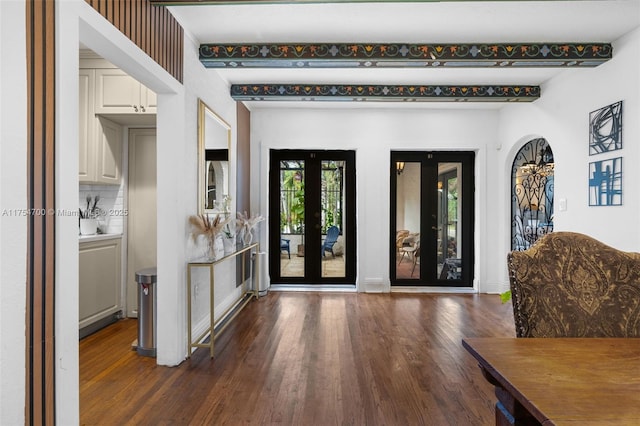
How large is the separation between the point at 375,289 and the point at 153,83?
406 cm

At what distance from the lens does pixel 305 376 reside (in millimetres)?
2650

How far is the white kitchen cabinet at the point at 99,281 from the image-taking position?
132 inches

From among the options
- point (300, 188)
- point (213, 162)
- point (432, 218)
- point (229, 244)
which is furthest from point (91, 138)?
point (432, 218)

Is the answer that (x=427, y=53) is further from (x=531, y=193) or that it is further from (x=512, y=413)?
(x=512, y=413)

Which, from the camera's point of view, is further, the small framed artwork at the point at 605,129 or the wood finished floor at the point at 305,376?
the small framed artwork at the point at 605,129

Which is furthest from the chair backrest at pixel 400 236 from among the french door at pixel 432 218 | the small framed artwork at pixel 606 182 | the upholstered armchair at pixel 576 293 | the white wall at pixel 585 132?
the upholstered armchair at pixel 576 293

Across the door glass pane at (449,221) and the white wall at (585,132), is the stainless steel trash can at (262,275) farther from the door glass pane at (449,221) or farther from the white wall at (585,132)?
the white wall at (585,132)

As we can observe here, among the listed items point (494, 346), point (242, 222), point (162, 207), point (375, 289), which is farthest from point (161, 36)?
point (375, 289)

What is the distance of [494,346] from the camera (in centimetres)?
119

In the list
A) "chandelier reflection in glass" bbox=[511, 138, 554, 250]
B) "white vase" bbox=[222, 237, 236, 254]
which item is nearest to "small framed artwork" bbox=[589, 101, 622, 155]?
"chandelier reflection in glass" bbox=[511, 138, 554, 250]

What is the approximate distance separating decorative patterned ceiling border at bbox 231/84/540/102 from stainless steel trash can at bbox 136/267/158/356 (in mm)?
2479

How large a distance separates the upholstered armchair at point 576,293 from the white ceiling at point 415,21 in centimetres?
207

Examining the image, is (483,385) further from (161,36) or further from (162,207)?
(161,36)

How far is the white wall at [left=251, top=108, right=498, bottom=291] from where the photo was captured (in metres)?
5.40
